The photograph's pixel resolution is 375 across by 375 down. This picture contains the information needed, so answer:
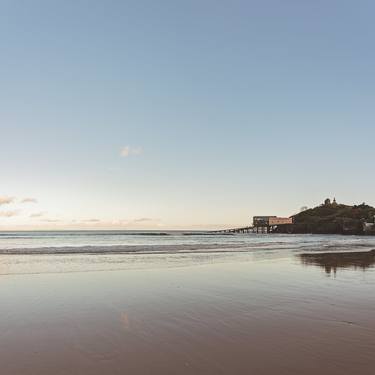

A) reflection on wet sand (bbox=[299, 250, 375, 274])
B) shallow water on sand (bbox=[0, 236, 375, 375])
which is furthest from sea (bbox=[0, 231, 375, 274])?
shallow water on sand (bbox=[0, 236, 375, 375])

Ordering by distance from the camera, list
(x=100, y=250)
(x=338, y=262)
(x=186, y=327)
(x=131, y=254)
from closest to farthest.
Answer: (x=186, y=327) → (x=338, y=262) → (x=131, y=254) → (x=100, y=250)

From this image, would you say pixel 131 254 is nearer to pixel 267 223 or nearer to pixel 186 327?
pixel 186 327

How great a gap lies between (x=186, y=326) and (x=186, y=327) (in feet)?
0.26

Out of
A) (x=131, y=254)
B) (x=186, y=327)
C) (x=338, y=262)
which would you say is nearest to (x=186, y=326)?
(x=186, y=327)

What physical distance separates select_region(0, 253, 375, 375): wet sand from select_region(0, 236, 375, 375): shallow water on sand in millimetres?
17

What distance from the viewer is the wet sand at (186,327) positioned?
17.4 feet

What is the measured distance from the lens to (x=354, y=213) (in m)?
132

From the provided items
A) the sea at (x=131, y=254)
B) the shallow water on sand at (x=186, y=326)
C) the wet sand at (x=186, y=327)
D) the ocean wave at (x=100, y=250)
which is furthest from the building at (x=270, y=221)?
the wet sand at (x=186, y=327)

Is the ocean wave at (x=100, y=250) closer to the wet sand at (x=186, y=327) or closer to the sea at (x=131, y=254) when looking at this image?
the sea at (x=131, y=254)

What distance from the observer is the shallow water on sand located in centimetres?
532

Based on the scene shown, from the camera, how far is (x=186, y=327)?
732 cm

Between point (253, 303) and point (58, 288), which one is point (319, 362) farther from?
point (58, 288)

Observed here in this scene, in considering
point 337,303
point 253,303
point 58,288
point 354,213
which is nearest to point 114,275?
point 58,288

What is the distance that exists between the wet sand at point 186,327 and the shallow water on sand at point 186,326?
2cm
